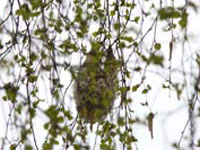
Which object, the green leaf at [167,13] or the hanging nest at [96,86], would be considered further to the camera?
the hanging nest at [96,86]

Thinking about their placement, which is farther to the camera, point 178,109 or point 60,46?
point 60,46

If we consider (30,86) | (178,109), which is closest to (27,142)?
(30,86)

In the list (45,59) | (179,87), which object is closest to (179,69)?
(179,87)

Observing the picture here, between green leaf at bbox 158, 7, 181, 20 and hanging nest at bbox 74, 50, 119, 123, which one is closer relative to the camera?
green leaf at bbox 158, 7, 181, 20

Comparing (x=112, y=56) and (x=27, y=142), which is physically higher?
(x=112, y=56)

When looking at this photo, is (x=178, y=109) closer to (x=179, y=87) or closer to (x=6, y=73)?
(x=179, y=87)

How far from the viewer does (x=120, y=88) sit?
1.12 metres

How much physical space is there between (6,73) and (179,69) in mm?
475

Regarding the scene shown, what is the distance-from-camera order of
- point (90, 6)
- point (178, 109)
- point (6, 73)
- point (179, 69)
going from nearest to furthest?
point (178, 109), point (179, 69), point (90, 6), point (6, 73)

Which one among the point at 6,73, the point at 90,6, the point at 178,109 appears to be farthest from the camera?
the point at 6,73

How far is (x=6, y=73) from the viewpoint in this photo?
129cm

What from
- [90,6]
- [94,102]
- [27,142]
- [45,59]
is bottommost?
[27,142]

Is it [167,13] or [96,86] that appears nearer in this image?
[167,13]

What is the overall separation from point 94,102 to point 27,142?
0.19 metres
